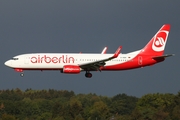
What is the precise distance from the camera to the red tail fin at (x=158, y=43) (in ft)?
356

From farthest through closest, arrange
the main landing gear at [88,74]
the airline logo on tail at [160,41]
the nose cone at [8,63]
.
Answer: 1. the airline logo on tail at [160,41]
2. the main landing gear at [88,74]
3. the nose cone at [8,63]

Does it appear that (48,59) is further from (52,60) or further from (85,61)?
(85,61)

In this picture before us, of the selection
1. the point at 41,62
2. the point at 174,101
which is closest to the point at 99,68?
the point at 41,62

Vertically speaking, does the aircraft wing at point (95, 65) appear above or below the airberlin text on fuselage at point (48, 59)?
below

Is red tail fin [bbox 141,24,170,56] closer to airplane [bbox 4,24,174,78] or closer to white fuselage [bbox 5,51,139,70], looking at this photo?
airplane [bbox 4,24,174,78]

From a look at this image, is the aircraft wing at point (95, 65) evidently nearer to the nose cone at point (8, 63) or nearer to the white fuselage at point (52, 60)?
the white fuselage at point (52, 60)

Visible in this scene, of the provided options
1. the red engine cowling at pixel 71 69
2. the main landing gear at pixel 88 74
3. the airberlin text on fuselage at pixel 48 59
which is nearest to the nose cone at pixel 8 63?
the airberlin text on fuselage at pixel 48 59

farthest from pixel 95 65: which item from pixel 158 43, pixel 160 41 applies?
pixel 160 41

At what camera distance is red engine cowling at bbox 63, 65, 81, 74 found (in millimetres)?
101812

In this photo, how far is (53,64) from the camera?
4013 inches

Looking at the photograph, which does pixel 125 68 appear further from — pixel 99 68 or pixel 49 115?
pixel 49 115

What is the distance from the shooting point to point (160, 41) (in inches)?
4370

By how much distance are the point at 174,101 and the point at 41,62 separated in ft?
302

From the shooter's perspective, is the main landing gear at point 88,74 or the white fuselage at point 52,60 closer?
the white fuselage at point 52,60
